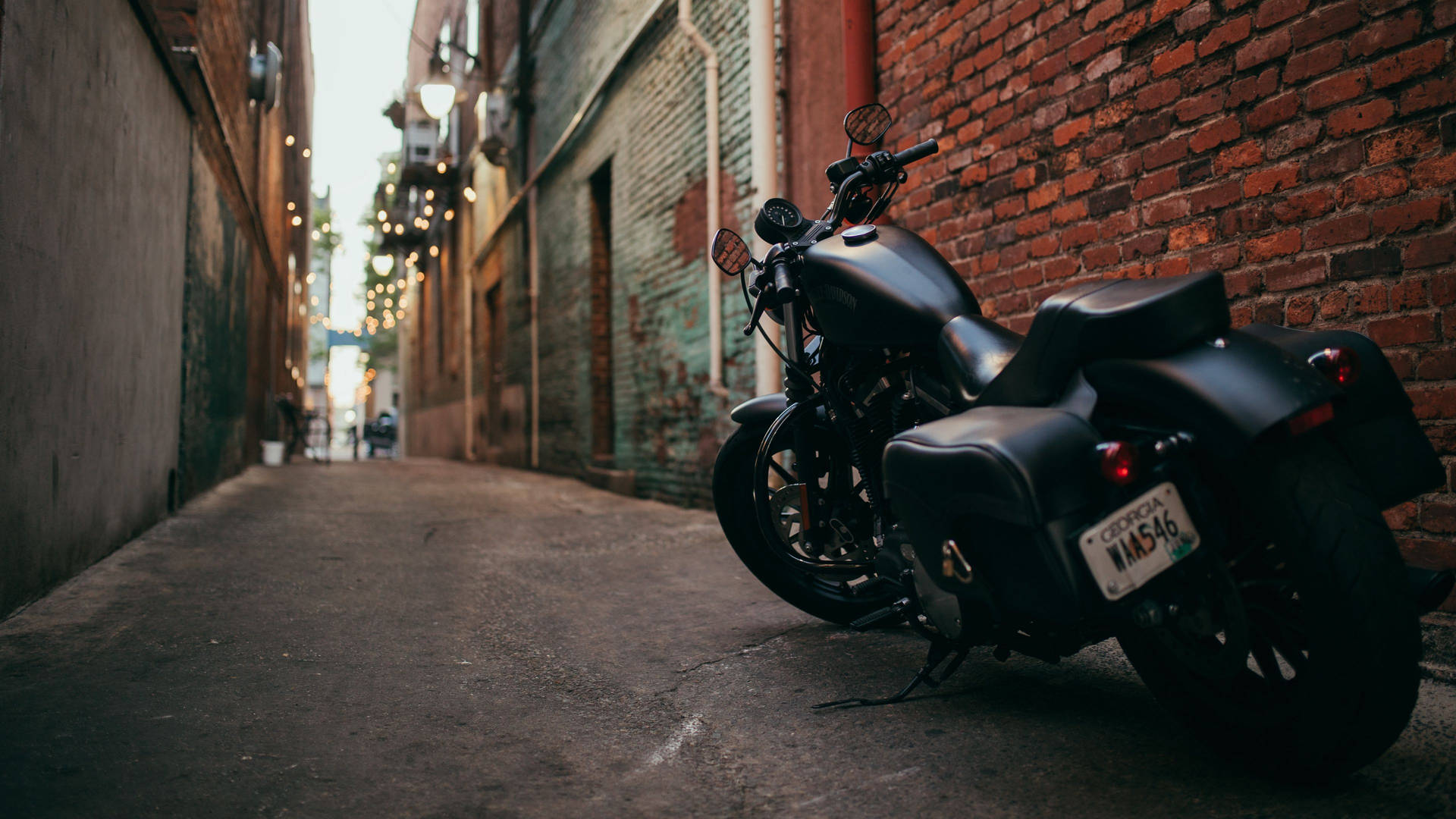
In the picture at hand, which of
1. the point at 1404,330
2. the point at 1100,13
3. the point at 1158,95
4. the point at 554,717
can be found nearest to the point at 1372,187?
the point at 1404,330

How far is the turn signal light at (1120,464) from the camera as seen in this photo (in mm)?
1345

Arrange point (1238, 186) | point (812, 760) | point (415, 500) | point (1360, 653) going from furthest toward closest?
point (415, 500), point (1238, 186), point (812, 760), point (1360, 653)

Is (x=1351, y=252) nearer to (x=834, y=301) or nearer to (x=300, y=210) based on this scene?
(x=834, y=301)

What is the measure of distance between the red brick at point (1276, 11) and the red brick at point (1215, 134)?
10.3 inches

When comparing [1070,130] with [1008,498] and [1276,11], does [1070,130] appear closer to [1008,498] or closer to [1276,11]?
[1276,11]

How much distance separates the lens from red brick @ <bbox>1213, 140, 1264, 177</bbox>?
8.22 ft

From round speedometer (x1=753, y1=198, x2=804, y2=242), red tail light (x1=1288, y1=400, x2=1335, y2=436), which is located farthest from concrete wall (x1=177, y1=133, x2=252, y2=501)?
red tail light (x1=1288, y1=400, x2=1335, y2=436)

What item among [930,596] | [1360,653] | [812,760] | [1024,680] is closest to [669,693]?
[812,760]

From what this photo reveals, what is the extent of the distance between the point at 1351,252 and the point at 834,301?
135cm

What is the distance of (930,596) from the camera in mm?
1770

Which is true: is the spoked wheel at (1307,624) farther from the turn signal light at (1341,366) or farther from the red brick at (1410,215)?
the red brick at (1410,215)

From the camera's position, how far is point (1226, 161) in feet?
8.50

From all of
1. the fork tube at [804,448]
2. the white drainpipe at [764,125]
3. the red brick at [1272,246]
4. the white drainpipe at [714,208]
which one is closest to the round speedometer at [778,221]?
the fork tube at [804,448]

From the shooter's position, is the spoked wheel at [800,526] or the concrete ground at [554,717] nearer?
the concrete ground at [554,717]
